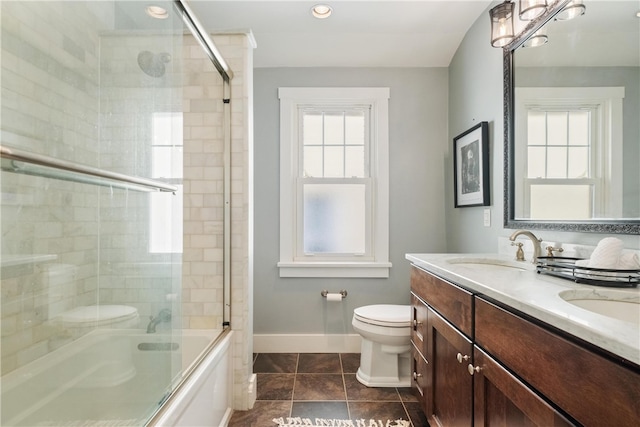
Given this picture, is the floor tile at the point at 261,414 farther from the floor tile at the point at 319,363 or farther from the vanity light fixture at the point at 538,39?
the vanity light fixture at the point at 538,39

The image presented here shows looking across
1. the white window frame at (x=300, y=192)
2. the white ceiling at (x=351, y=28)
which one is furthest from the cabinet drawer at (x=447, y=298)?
the white ceiling at (x=351, y=28)

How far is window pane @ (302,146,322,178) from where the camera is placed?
A: 2643mm

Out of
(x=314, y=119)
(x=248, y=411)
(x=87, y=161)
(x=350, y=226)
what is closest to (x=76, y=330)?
(x=87, y=161)

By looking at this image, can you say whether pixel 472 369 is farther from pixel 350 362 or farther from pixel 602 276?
pixel 350 362

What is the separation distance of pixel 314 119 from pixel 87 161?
5.60 ft

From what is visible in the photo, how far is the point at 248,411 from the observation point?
5.93 feet

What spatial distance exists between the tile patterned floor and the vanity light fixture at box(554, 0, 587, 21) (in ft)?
6.55

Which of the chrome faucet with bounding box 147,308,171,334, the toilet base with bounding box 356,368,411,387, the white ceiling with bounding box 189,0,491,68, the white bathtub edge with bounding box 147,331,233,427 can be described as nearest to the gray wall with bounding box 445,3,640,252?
the white ceiling with bounding box 189,0,491,68

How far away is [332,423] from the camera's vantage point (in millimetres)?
1682

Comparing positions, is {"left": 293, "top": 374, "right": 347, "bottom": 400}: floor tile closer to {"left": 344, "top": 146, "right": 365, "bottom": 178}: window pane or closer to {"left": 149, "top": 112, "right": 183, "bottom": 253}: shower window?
{"left": 149, "top": 112, "right": 183, "bottom": 253}: shower window

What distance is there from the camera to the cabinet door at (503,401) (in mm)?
742

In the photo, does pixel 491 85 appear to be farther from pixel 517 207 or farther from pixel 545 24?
pixel 517 207

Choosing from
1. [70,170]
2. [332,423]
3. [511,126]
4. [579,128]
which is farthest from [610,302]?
[70,170]

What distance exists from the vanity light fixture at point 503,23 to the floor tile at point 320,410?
6.90 ft
